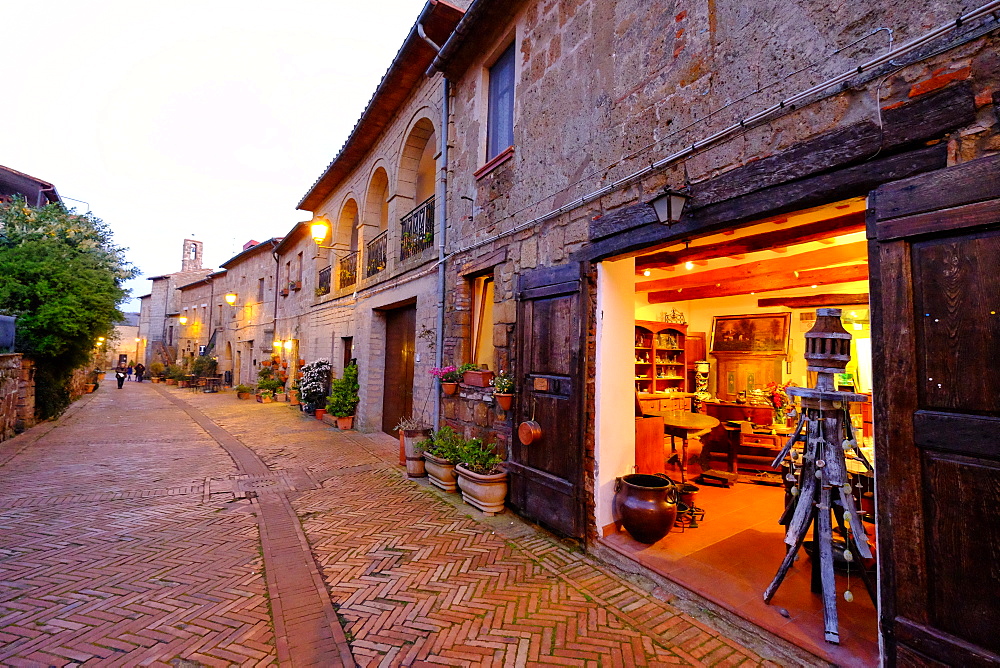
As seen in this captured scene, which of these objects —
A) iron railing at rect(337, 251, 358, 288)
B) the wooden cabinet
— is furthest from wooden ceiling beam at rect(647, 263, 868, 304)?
iron railing at rect(337, 251, 358, 288)

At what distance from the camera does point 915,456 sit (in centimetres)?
215

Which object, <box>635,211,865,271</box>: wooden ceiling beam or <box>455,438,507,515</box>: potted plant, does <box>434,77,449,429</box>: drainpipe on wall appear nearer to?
<box>455,438,507,515</box>: potted plant

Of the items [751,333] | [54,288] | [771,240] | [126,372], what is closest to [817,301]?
[751,333]

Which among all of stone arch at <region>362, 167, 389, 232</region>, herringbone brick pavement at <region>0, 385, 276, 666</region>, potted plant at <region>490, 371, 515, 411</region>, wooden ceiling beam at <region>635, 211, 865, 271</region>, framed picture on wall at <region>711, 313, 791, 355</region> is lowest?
herringbone brick pavement at <region>0, 385, 276, 666</region>

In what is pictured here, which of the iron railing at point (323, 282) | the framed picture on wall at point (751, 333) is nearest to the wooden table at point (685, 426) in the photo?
the framed picture on wall at point (751, 333)

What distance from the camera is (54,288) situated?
9.70m

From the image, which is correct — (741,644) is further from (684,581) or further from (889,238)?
(889,238)

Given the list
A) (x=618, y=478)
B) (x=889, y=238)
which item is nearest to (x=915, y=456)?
(x=889, y=238)

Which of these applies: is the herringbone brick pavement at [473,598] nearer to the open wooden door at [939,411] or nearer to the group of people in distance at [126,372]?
the open wooden door at [939,411]

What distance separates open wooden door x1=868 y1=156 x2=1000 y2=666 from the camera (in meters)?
1.95

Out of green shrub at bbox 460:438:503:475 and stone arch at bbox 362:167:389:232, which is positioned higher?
stone arch at bbox 362:167:389:232

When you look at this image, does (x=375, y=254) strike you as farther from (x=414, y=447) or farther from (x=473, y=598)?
(x=473, y=598)

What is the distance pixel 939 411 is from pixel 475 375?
14.3 feet

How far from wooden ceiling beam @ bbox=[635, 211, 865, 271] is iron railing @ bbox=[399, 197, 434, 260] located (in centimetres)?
407
